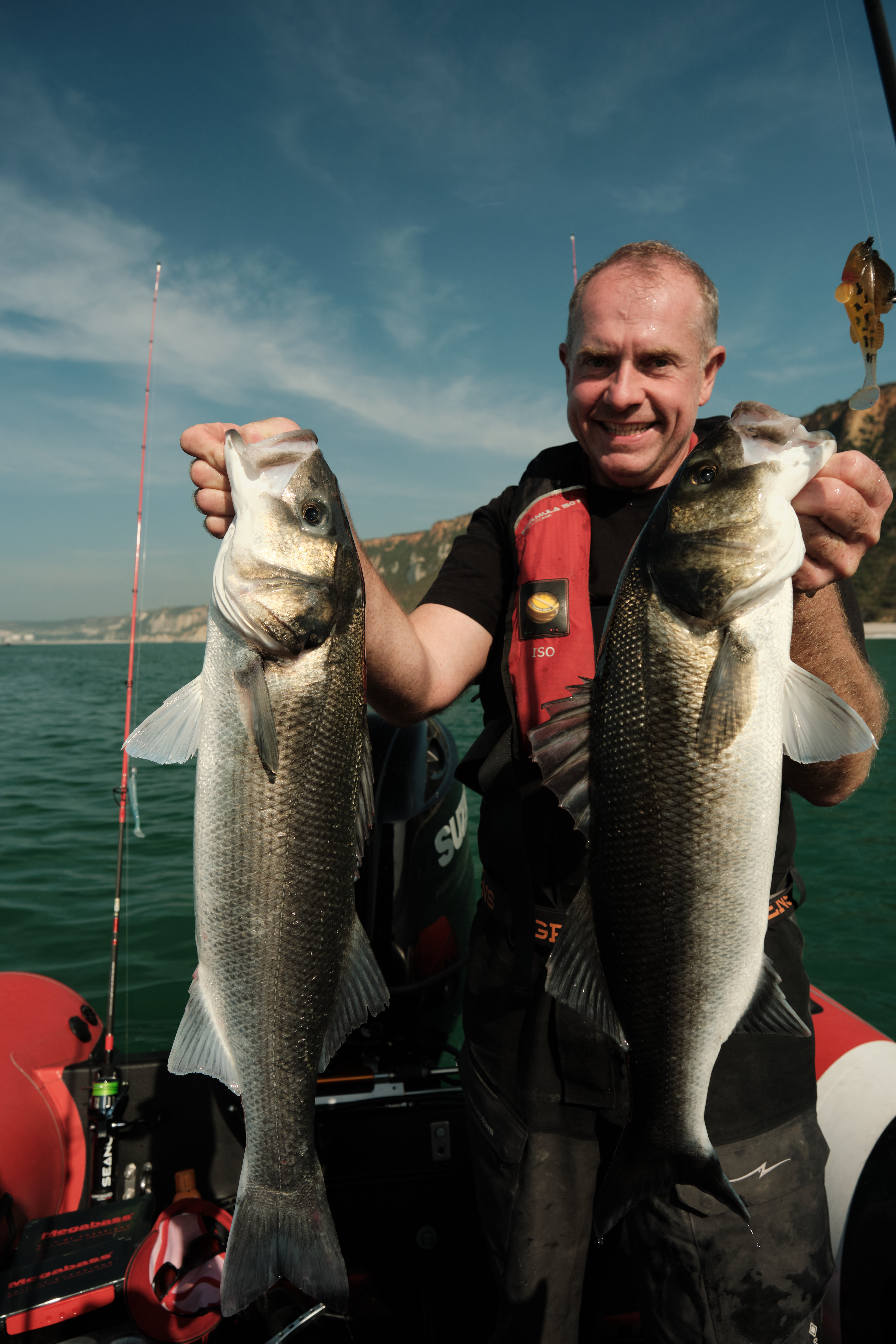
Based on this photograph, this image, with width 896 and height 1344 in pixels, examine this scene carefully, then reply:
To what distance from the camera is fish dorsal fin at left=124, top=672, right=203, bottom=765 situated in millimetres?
2002

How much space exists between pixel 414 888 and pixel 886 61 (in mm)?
5976

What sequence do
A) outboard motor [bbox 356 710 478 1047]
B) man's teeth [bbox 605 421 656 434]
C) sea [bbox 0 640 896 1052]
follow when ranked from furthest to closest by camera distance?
1. sea [bbox 0 640 896 1052]
2. outboard motor [bbox 356 710 478 1047]
3. man's teeth [bbox 605 421 656 434]

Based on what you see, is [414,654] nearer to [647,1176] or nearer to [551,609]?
[551,609]

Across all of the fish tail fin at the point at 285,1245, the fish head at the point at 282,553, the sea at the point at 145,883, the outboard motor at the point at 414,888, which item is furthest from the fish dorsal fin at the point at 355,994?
the sea at the point at 145,883

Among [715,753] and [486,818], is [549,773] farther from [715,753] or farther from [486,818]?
[486,818]

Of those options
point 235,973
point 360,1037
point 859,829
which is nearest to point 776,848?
point 235,973

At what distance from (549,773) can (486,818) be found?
776 mm

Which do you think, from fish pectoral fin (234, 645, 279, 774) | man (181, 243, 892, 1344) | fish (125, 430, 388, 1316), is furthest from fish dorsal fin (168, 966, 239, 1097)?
man (181, 243, 892, 1344)

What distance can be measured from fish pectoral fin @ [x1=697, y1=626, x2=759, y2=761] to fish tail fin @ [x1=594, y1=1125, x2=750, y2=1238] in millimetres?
1029

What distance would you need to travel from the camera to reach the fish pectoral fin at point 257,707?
1.90 meters

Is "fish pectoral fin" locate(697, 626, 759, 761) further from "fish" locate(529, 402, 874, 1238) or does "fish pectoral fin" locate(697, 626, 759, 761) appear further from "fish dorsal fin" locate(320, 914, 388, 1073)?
"fish dorsal fin" locate(320, 914, 388, 1073)

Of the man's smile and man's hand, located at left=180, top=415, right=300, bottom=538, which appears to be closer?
man's hand, located at left=180, top=415, right=300, bottom=538

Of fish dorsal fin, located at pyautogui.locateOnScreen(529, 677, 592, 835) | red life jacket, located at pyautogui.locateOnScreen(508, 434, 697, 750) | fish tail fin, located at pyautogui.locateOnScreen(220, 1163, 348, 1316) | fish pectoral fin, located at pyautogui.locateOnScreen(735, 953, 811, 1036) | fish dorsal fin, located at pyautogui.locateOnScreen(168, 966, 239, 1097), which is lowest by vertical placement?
fish tail fin, located at pyautogui.locateOnScreen(220, 1163, 348, 1316)

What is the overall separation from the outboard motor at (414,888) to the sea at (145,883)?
1.45 m
